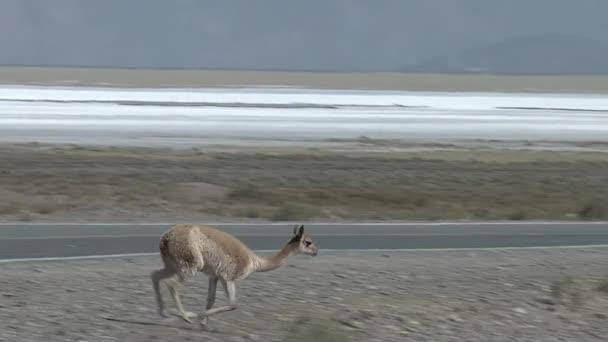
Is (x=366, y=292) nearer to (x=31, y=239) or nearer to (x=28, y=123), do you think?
(x=31, y=239)

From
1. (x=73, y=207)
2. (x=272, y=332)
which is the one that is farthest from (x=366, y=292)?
(x=73, y=207)

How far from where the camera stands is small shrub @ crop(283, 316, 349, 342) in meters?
11.7

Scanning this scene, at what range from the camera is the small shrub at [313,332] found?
11727 mm

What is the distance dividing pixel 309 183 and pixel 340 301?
72.9 ft

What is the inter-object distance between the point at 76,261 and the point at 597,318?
6.34m

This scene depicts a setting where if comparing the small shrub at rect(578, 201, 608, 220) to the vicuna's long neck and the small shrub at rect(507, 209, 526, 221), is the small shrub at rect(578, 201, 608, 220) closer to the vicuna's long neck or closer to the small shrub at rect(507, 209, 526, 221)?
the small shrub at rect(507, 209, 526, 221)

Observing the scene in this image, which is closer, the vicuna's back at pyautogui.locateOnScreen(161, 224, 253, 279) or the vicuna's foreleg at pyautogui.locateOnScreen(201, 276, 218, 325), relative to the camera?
the vicuna's back at pyautogui.locateOnScreen(161, 224, 253, 279)

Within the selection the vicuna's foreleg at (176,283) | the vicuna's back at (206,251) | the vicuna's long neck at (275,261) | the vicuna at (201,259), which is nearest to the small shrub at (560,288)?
the vicuna's long neck at (275,261)

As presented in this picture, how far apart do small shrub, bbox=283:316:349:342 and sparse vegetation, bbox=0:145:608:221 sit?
13.0m

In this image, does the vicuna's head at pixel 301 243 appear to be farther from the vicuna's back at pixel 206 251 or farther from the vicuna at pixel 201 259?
the vicuna's back at pixel 206 251

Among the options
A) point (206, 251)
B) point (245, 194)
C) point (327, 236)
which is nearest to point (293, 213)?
point (327, 236)

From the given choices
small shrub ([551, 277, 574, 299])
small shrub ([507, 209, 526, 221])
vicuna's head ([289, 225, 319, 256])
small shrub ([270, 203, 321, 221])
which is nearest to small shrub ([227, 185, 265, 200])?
small shrub ([270, 203, 321, 221])

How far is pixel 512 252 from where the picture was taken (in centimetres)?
1919

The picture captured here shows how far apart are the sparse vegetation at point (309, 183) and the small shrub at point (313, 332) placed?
42.6 feet
